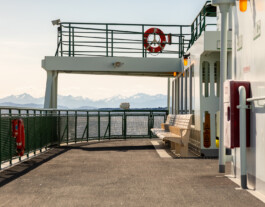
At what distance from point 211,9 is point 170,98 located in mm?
4972

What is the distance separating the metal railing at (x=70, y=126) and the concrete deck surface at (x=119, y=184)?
0.72m

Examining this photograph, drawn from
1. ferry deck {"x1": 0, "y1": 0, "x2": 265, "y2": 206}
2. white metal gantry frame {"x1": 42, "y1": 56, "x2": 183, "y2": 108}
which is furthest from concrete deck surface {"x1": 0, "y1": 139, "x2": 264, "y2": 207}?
white metal gantry frame {"x1": 42, "y1": 56, "x2": 183, "y2": 108}

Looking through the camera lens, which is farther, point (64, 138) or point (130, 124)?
point (130, 124)

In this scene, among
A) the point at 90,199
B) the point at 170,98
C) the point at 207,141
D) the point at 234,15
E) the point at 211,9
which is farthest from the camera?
the point at 170,98

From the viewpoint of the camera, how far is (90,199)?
17.0ft

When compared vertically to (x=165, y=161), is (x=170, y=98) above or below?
above

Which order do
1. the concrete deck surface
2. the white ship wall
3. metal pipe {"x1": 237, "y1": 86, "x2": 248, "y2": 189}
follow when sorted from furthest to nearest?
metal pipe {"x1": 237, "y1": 86, "x2": 248, "y2": 189}, the white ship wall, the concrete deck surface

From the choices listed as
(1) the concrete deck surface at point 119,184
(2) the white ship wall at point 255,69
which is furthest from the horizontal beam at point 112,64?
(2) the white ship wall at point 255,69

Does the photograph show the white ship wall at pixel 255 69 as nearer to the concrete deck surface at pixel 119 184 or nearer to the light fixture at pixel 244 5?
the light fixture at pixel 244 5

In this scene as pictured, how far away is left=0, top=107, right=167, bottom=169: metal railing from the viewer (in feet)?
27.1

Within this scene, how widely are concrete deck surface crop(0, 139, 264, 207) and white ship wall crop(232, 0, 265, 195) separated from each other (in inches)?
16.2

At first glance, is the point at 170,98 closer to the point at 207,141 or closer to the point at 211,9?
the point at 211,9

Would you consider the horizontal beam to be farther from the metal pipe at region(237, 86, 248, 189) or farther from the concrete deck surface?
the metal pipe at region(237, 86, 248, 189)

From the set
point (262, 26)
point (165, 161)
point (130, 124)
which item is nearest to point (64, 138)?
point (130, 124)
